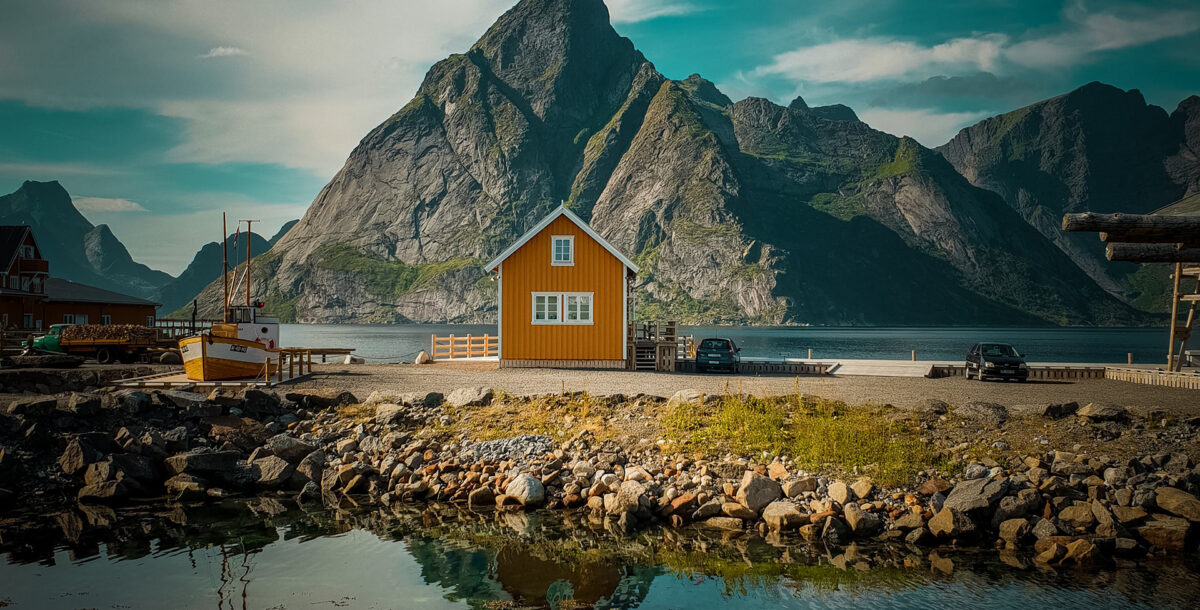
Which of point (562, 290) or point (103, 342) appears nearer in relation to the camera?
point (562, 290)

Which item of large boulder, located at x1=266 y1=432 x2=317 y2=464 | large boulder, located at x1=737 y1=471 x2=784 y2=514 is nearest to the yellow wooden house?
large boulder, located at x1=266 y1=432 x2=317 y2=464

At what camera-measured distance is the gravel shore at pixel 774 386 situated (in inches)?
915

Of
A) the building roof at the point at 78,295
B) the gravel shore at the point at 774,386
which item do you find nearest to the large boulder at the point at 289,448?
the gravel shore at the point at 774,386

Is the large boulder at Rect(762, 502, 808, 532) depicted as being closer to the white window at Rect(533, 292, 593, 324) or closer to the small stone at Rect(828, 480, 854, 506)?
the small stone at Rect(828, 480, 854, 506)

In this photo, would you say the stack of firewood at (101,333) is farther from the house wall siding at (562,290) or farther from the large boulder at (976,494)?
the large boulder at (976,494)

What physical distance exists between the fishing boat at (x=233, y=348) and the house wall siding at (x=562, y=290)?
10649 millimetres

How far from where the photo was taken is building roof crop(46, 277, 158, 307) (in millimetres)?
56531

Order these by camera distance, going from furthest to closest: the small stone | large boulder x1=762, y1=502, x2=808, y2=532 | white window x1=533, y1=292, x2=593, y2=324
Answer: white window x1=533, y1=292, x2=593, y2=324 → the small stone → large boulder x1=762, y1=502, x2=808, y2=532

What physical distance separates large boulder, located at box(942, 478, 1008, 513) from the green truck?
38.5 metres

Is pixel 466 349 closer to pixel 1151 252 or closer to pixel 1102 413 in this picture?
pixel 1102 413

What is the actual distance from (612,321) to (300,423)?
16587 millimetres

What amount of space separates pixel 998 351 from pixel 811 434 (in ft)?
60.3

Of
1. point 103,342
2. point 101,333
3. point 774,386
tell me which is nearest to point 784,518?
point 774,386

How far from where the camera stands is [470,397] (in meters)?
22.5
